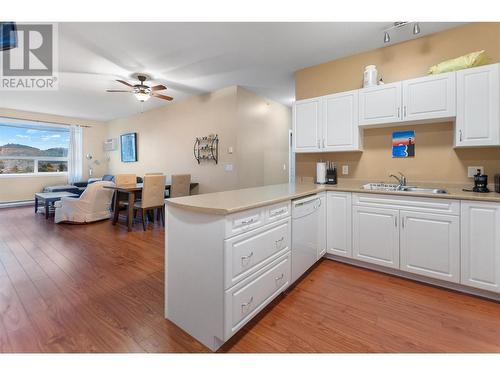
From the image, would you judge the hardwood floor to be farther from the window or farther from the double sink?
the window

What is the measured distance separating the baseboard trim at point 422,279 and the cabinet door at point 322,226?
260 mm

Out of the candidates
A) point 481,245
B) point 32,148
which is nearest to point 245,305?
point 481,245

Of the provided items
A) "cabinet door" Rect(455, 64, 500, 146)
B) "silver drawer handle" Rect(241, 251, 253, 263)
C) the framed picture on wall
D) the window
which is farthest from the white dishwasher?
the window

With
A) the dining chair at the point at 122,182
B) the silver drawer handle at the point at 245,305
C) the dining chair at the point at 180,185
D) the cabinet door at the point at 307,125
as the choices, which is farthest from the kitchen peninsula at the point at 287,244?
the dining chair at the point at 122,182

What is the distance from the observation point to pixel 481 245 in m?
1.86

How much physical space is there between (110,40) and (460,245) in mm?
4197

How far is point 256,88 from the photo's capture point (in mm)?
4465

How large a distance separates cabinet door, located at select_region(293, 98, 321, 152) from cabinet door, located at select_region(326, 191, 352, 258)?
2.52ft

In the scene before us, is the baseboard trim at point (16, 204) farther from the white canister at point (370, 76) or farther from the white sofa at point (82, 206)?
the white canister at point (370, 76)

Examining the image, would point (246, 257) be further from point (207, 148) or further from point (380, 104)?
point (207, 148)

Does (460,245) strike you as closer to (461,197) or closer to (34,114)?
(461,197)

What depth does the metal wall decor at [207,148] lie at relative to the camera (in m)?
4.65

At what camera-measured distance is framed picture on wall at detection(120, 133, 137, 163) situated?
653 centimetres
